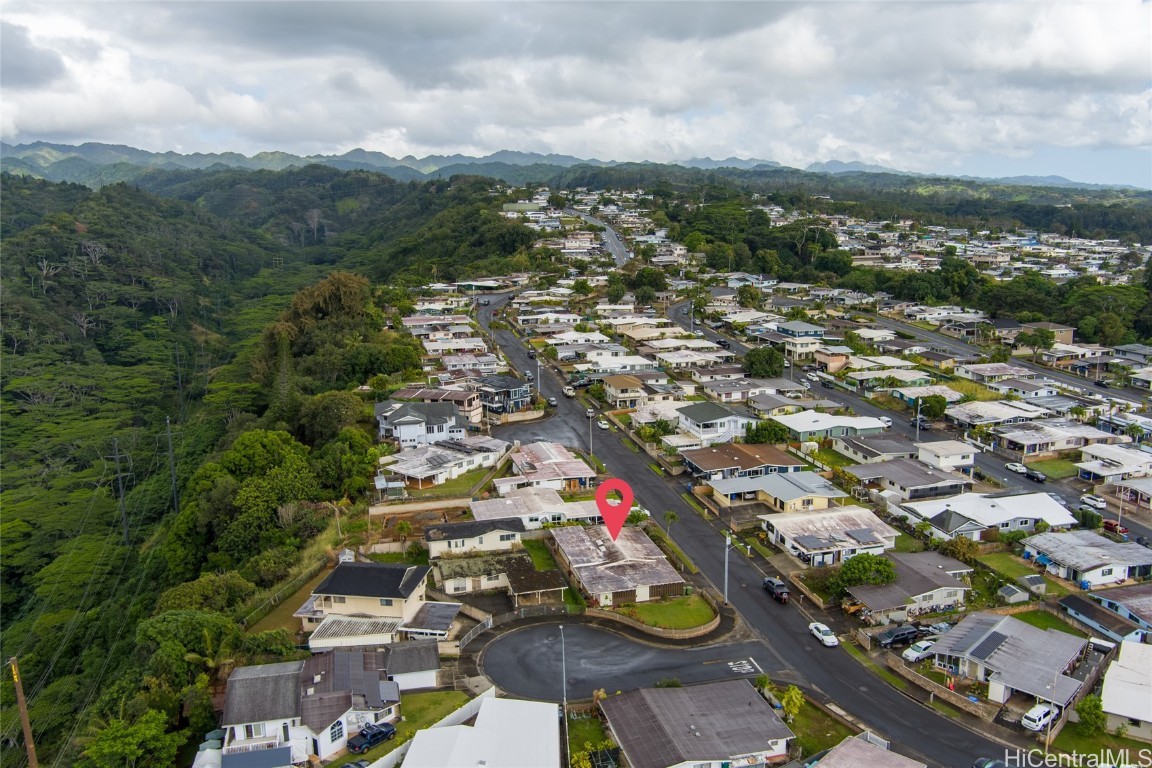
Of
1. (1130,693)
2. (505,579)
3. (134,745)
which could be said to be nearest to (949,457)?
(1130,693)

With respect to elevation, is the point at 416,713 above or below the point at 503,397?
below

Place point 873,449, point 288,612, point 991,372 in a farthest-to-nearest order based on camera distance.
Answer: point 991,372 < point 873,449 < point 288,612

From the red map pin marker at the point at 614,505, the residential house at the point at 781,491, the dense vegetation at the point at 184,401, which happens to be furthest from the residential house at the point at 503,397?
the residential house at the point at 781,491

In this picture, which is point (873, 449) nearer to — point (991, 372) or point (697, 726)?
point (991, 372)

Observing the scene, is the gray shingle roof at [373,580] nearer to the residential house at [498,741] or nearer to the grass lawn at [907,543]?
the residential house at [498,741]

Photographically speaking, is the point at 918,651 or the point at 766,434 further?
the point at 766,434

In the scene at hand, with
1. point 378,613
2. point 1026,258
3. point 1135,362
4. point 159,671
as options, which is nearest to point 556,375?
point 378,613

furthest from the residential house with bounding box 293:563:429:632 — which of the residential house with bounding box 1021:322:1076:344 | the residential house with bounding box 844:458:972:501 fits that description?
the residential house with bounding box 1021:322:1076:344

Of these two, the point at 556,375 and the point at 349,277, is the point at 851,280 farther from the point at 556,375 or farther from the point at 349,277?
the point at 349,277
